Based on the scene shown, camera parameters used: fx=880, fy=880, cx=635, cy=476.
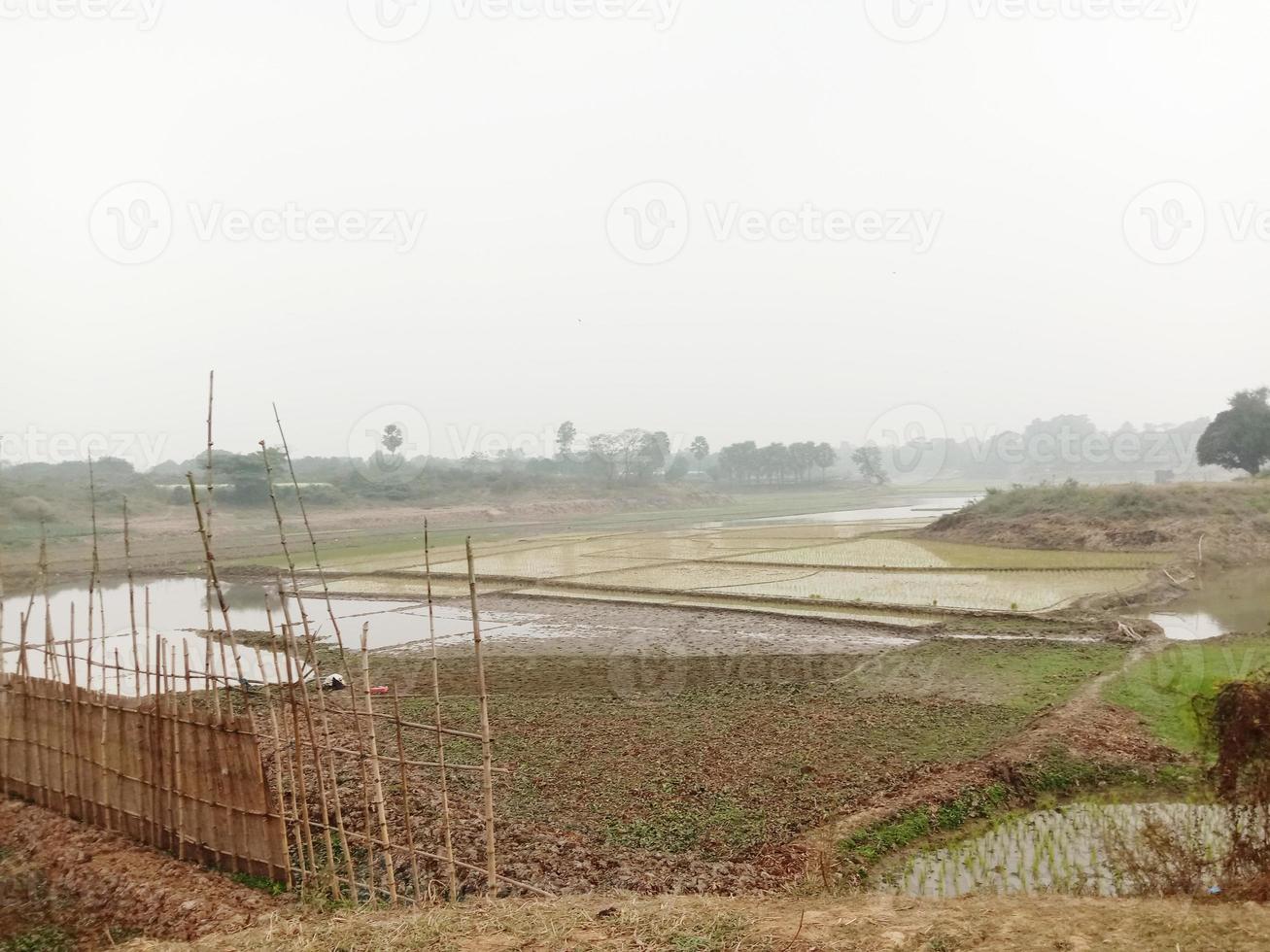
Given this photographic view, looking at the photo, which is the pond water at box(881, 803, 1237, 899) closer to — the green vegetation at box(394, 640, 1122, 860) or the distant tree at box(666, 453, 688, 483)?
the green vegetation at box(394, 640, 1122, 860)

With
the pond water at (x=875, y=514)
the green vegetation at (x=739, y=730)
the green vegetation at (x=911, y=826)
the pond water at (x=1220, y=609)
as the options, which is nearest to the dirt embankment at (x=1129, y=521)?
the pond water at (x=1220, y=609)

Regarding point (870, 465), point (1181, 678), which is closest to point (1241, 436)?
point (1181, 678)

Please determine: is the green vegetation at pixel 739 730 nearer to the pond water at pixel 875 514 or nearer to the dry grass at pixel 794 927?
the dry grass at pixel 794 927

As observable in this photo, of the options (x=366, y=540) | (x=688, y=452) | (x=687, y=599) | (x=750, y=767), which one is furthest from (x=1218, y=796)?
(x=688, y=452)

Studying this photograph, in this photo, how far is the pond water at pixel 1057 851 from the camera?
5.88 meters

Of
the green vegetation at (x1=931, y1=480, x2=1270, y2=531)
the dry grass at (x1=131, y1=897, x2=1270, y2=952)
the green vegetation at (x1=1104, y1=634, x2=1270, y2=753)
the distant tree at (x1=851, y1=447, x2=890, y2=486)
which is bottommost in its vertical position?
the green vegetation at (x1=1104, y1=634, x2=1270, y2=753)

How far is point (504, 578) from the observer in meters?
23.4

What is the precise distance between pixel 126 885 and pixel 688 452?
99.5 m

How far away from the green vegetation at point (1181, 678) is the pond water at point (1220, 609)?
4.70 feet

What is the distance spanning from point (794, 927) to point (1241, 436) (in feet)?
147

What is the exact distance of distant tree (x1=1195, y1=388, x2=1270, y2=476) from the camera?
39.6 metres

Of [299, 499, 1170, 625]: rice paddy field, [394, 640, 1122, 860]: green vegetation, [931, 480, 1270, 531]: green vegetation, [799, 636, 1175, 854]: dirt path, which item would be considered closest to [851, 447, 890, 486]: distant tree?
[299, 499, 1170, 625]: rice paddy field

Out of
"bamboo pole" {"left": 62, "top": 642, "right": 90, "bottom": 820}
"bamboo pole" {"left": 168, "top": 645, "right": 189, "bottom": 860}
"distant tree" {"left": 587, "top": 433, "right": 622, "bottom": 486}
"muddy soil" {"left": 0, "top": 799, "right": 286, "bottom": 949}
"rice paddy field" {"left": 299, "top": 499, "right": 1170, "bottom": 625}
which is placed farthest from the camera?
"distant tree" {"left": 587, "top": 433, "right": 622, "bottom": 486}

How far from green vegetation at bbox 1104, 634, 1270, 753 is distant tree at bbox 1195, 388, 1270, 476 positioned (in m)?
32.7
